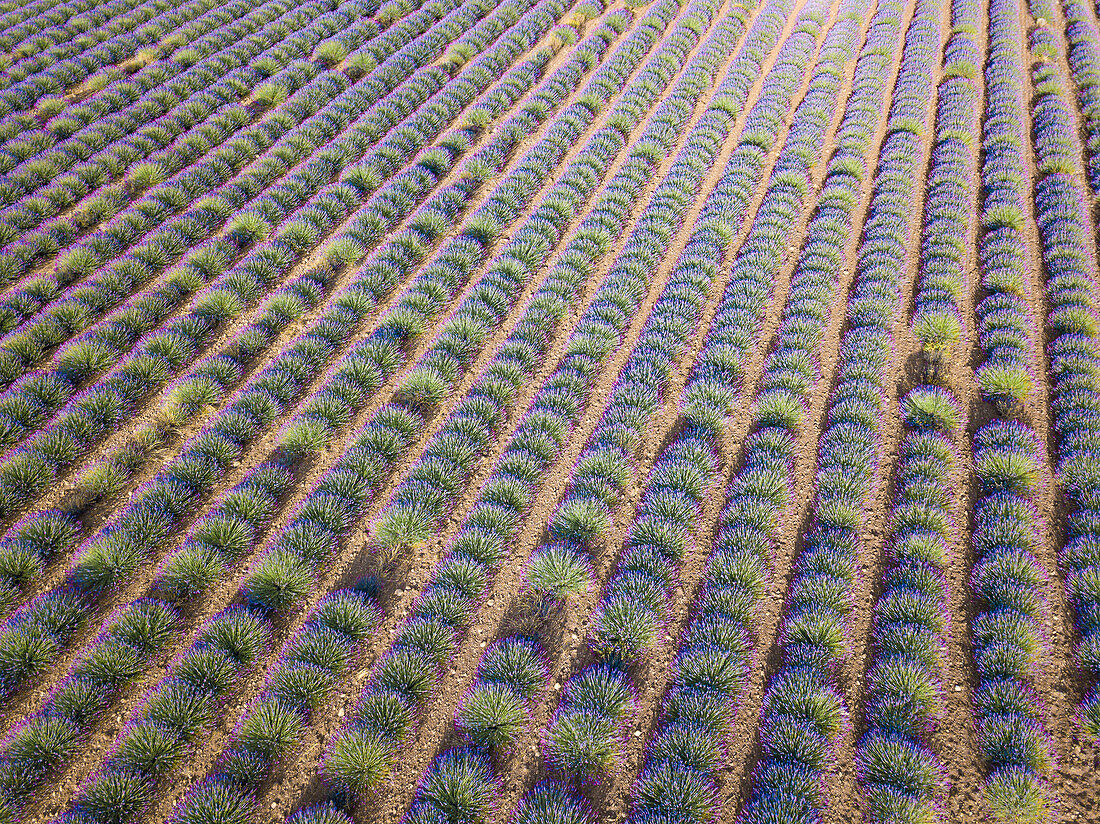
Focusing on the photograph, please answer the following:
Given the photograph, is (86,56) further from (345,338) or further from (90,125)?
(345,338)

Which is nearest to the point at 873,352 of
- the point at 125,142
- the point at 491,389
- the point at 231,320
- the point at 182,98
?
the point at 491,389

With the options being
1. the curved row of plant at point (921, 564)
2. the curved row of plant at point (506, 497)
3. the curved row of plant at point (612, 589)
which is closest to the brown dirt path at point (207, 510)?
the curved row of plant at point (506, 497)

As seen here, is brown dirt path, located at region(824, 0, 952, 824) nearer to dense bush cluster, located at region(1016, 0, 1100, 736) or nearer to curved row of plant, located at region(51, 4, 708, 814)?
dense bush cluster, located at region(1016, 0, 1100, 736)

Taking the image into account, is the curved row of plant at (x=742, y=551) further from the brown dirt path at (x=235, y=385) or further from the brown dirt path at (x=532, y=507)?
the brown dirt path at (x=235, y=385)

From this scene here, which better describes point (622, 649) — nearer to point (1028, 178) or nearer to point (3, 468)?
point (3, 468)

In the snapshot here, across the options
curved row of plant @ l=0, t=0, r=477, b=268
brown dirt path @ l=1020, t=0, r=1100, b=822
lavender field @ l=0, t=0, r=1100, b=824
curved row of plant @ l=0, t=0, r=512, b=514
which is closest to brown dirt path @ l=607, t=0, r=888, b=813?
lavender field @ l=0, t=0, r=1100, b=824

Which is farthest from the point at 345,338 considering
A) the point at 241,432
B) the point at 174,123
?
the point at 174,123
